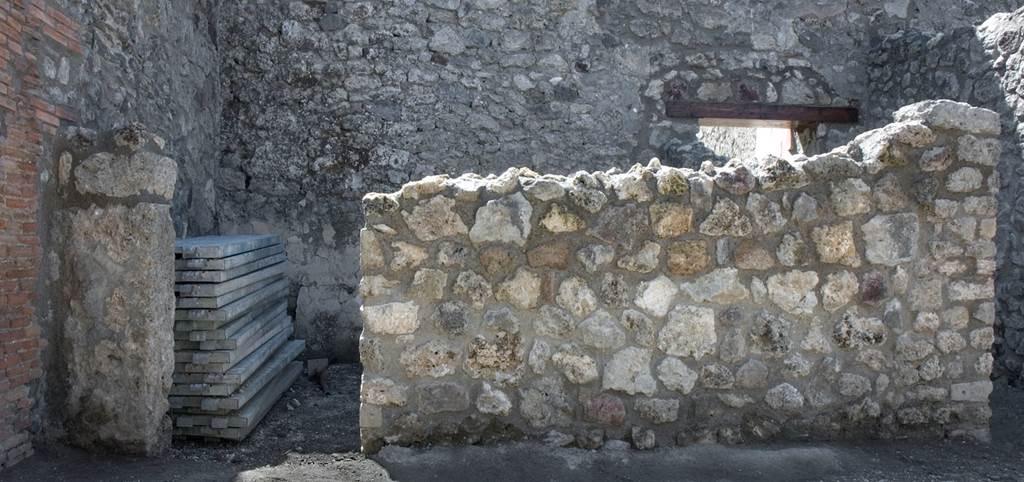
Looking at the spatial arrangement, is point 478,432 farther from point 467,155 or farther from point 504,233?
point 467,155

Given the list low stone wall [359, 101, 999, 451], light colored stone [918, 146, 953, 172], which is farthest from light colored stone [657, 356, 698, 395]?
light colored stone [918, 146, 953, 172]

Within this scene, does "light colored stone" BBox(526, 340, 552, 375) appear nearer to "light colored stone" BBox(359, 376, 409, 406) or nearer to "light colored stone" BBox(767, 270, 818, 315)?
"light colored stone" BBox(359, 376, 409, 406)

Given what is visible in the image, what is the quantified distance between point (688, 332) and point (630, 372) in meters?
0.33

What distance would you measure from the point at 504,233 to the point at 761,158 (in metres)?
1.26

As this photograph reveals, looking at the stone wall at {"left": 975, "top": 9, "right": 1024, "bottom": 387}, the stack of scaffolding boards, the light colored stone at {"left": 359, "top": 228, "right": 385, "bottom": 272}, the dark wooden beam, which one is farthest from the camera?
the dark wooden beam

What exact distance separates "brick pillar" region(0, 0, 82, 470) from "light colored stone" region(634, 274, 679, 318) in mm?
2801

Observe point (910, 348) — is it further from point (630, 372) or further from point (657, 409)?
point (630, 372)

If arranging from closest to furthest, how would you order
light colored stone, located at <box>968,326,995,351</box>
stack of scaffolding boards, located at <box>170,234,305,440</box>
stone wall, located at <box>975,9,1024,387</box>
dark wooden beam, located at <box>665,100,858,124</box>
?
light colored stone, located at <box>968,326,995,351</box>, stack of scaffolding boards, located at <box>170,234,305,440</box>, stone wall, located at <box>975,9,1024,387</box>, dark wooden beam, located at <box>665,100,858,124</box>

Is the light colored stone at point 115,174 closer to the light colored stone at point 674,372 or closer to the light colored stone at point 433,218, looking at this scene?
the light colored stone at point 433,218

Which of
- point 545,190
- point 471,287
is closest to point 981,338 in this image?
point 545,190

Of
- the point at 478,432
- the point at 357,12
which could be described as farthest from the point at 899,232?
the point at 357,12

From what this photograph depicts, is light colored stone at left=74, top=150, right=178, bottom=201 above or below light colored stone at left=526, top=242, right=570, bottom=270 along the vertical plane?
above

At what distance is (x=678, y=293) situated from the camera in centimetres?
344

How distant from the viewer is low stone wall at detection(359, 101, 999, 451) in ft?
11.1
